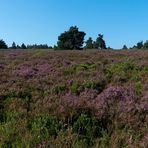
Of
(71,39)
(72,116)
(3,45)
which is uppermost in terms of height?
(71,39)

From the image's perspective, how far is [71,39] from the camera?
233ft

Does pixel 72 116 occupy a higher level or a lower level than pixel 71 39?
lower

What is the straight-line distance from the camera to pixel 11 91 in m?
11.8

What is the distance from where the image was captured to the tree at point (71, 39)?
70.8 meters

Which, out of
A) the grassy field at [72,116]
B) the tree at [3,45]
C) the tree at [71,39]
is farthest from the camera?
the tree at [3,45]

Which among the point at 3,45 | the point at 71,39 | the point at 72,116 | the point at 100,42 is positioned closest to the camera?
the point at 72,116

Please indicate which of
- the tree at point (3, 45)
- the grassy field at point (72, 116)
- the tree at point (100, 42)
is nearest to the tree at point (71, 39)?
the tree at point (3, 45)

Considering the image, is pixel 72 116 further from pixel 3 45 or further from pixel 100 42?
pixel 100 42

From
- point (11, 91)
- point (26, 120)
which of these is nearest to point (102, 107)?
point (26, 120)

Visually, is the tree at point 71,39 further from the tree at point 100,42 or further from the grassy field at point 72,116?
the grassy field at point 72,116

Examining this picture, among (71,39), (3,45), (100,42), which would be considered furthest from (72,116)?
(100,42)

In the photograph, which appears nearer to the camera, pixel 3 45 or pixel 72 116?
pixel 72 116

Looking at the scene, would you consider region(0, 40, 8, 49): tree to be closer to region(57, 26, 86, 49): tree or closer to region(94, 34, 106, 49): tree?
region(57, 26, 86, 49): tree

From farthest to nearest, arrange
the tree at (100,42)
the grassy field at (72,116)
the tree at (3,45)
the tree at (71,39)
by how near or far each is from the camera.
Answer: the tree at (100,42)
the tree at (3,45)
the tree at (71,39)
the grassy field at (72,116)
